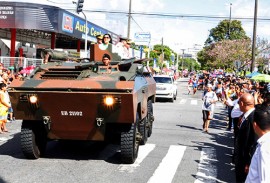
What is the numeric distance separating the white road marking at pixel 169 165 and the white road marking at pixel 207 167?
0.46 metres

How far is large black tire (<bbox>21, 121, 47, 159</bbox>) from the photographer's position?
25.4ft

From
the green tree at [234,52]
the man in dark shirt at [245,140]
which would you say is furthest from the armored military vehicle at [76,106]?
the green tree at [234,52]

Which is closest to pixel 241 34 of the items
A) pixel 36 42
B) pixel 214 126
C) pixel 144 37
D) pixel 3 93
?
pixel 144 37

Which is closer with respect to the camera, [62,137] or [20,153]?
[62,137]

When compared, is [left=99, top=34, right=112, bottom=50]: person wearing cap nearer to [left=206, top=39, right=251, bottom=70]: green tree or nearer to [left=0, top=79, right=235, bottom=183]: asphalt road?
[left=0, top=79, right=235, bottom=183]: asphalt road

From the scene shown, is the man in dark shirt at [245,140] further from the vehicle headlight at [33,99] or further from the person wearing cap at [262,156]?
the vehicle headlight at [33,99]

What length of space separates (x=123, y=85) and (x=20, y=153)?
3026 mm

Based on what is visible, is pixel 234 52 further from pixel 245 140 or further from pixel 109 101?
pixel 245 140

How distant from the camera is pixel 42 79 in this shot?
7730 millimetres

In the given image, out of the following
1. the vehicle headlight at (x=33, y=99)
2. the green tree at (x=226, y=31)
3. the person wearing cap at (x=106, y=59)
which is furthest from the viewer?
the green tree at (x=226, y=31)

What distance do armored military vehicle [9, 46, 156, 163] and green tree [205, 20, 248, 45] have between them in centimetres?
6964

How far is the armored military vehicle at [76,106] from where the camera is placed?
7055mm

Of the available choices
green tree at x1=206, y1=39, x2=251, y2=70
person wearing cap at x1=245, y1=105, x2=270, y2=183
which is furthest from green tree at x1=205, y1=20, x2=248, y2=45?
person wearing cap at x1=245, y1=105, x2=270, y2=183

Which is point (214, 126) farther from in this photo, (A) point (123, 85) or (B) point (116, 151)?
(A) point (123, 85)
